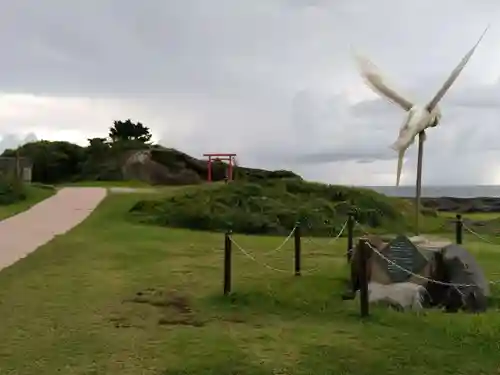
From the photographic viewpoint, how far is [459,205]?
1816 inches

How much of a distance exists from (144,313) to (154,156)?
110 ft

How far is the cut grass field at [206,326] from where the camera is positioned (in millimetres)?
6738

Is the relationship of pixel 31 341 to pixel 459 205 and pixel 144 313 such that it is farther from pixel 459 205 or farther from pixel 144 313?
pixel 459 205

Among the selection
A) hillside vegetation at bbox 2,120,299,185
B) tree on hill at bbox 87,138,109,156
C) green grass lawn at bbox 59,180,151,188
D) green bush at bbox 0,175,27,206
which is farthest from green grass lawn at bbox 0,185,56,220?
tree on hill at bbox 87,138,109,156

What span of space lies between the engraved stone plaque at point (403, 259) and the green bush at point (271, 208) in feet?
34.4

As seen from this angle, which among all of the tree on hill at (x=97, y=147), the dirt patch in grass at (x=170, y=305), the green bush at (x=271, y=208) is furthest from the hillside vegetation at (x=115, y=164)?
the dirt patch in grass at (x=170, y=305)

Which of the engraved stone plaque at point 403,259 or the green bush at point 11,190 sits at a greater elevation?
the green bush at point 11,190

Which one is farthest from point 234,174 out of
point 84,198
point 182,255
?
point 182,255

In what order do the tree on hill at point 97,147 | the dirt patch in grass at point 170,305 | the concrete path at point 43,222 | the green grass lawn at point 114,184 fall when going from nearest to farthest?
the dirt patch in grass at point 170,305
the concrete path at point 43,222
the green grass lawn at point 114,184
the tree on hill at point 97,147

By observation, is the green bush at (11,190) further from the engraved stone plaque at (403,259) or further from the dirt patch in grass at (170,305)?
the engraved stone plaque at (403,259)

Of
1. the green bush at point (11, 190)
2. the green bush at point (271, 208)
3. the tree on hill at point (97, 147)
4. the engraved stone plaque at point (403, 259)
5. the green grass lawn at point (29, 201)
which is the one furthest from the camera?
the tree on hill at point (97, 147)

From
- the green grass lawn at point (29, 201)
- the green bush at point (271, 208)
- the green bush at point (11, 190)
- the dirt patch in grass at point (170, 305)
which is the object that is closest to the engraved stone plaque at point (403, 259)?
the dirt patch in grass at point (170, 305)

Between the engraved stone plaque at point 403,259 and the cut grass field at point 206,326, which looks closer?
the cut grass field at point 206,326

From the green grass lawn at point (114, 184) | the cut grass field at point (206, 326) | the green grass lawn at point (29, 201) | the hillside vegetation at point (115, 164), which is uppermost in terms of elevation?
the hillside vegetation at point (115, 164)
